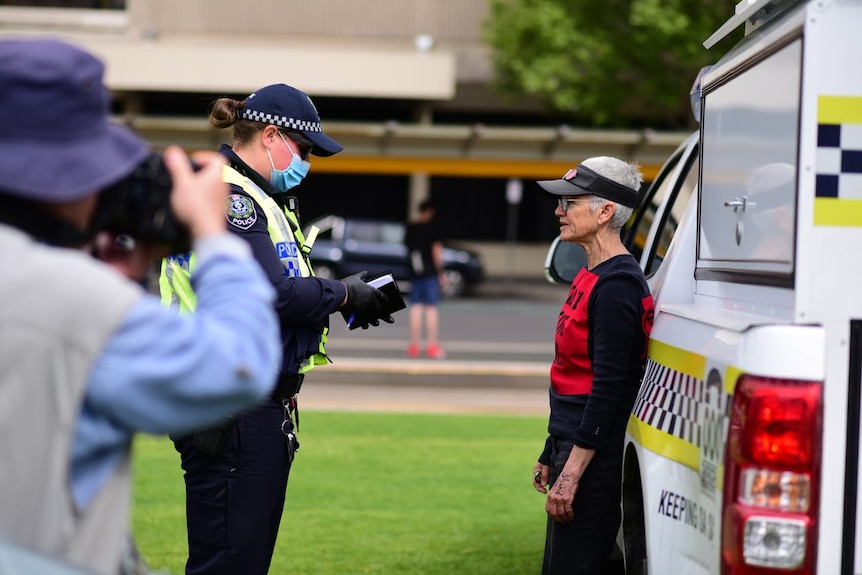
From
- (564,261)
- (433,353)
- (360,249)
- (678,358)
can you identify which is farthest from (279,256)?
(360,249)

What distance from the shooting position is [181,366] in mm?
1770

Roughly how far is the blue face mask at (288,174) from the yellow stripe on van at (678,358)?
132 cm

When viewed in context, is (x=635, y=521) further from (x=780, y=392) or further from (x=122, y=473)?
(x=122, y=473)

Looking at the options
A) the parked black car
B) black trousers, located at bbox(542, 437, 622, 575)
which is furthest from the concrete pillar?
black trousers, located at bbox(542, 437, 622, 575)

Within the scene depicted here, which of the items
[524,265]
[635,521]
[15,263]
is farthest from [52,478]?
[524,265]

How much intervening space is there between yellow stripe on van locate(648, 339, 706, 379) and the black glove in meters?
0.92

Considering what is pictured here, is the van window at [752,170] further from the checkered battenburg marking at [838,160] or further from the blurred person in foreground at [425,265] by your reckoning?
the blurred person in foreground at [425,265]

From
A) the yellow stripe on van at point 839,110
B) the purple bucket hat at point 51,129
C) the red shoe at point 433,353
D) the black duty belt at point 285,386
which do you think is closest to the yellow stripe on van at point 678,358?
the yellow stripe on van at point 839,110

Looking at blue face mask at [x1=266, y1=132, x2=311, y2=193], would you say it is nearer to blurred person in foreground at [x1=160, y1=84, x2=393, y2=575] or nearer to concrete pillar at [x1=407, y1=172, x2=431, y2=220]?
blurred person in foreground at [x1=160, y1=84, x2=393, y2=575]

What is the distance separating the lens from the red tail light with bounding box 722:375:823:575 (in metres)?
2.52

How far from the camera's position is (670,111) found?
30.2 m

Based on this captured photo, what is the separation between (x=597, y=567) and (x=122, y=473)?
2.35m

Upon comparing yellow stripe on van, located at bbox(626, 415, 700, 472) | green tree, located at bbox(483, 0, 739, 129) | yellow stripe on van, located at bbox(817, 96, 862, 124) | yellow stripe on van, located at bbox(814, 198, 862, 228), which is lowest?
yellow stripe on van, located at bbox(626, 415, 700, 472)

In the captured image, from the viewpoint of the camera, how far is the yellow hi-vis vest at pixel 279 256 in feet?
12.3
